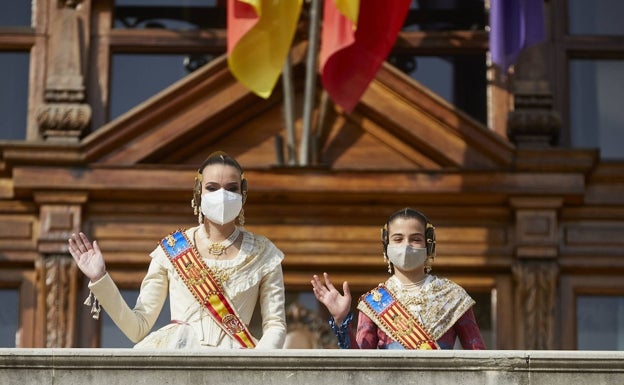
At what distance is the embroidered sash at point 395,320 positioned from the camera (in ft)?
45.8

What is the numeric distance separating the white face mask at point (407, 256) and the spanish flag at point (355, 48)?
432cm

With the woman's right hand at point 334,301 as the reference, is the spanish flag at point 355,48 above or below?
above

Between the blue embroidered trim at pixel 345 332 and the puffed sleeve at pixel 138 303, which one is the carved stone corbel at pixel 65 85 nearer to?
the puffed sleeve at pixel 138 303

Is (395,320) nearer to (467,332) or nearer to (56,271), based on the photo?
(467,332)

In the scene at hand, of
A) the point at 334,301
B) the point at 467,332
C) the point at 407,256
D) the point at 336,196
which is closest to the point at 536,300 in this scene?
the point at 336,196

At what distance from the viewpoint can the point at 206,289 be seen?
1370 cm

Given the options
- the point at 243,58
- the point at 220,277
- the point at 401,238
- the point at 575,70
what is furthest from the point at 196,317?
the point at 575,70

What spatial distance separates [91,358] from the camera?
40.0 feet

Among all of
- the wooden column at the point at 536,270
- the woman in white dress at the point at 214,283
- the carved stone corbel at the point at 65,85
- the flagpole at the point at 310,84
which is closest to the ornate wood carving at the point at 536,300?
the wooden column at the point at 536,270

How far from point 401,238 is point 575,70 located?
5972 millimetres

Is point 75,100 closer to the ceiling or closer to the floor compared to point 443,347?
closer to the ceiling

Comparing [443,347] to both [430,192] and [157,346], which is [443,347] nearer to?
[157,346]

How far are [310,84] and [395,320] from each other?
5.00m

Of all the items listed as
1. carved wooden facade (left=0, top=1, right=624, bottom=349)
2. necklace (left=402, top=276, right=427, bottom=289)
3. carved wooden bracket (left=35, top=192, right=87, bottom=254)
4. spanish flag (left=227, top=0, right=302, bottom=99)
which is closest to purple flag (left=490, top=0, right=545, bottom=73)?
carved wooden facade (left=0, top=1, right=624, bottom=349)
